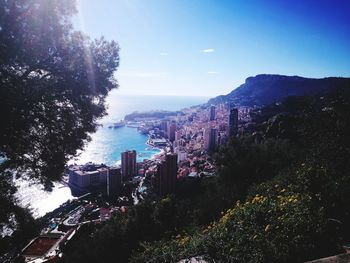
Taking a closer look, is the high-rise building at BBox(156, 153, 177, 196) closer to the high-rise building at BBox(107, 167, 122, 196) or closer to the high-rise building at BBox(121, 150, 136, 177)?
the high-rise building at BBox(107, 167, 122, 196)

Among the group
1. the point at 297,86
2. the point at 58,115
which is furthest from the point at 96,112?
the point at 297,86

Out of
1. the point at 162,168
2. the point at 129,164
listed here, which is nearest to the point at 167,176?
the point at 162,168

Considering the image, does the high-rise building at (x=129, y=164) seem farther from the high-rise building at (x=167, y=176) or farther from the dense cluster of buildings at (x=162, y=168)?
the high-rise building at (x=167, y=176)

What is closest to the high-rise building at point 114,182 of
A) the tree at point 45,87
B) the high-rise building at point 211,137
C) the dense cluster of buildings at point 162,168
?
the dense cluster of buildings at point 162,168

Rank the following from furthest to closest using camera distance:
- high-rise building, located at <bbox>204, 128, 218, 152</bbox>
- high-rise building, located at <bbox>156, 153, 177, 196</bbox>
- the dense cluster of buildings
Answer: high-rise building, located at <bbox>204, 128, 218, 152</bbox> < the dense cluster of buildings < high-rise building, located at <bbox>156, 153, 177, 196</bbox>

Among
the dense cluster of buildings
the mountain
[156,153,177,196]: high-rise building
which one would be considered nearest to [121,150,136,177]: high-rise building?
the dense cluster of buildings
